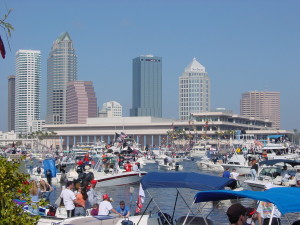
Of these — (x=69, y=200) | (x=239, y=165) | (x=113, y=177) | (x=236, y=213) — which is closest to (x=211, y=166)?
(x=239, y=165)

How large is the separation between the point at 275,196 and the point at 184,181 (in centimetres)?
433

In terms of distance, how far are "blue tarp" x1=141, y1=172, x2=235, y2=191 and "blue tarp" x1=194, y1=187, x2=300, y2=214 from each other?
2.33 metres

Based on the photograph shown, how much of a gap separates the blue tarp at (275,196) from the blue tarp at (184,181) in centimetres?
233

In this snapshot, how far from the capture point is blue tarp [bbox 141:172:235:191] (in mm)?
15719

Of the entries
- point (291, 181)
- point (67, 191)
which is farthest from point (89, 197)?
point (291, 181)

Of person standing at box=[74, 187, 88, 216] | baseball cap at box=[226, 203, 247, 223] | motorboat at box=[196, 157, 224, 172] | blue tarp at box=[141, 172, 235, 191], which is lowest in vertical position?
motorboat at box=[196, 157, 224, 172]

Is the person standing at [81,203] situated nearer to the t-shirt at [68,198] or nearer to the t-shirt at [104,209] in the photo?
the t-shirt at [68,198]

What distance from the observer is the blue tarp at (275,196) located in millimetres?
11219

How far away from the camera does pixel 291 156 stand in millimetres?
71250

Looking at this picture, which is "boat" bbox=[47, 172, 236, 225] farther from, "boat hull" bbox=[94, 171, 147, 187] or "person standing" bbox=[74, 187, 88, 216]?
"boat hull" bbox=[94, 171, 147, 187]

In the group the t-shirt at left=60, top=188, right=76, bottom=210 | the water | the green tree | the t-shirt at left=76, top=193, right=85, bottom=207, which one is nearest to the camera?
the green tree

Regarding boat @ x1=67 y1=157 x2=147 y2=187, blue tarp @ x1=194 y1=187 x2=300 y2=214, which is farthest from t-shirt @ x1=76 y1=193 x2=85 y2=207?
boat @ x1=67 y1=157 x2=147 y2=187

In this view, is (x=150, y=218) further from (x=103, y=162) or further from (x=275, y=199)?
(x=103, y=162)

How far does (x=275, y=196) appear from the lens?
11742 millimetres
